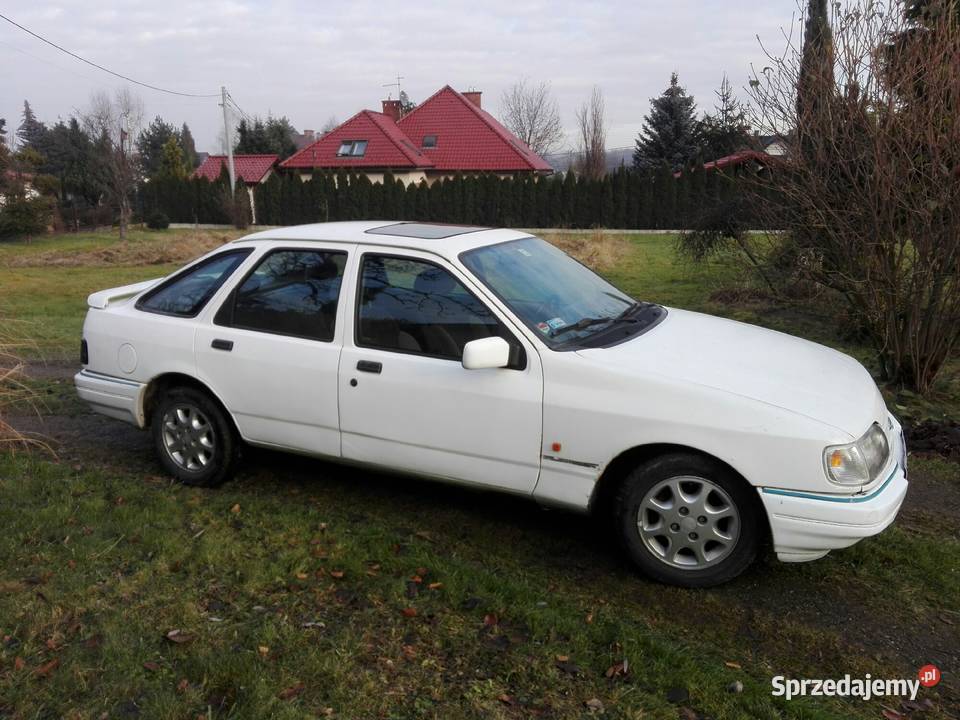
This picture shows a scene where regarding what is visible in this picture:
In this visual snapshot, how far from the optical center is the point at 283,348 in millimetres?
4590

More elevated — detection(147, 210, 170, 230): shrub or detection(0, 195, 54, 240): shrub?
detection(0, 195, 54, 240): shrub

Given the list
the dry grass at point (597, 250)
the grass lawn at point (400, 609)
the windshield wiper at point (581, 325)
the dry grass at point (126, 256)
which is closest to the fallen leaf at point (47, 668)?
the grass lawn at point (400, 609)

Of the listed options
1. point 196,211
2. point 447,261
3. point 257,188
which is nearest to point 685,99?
point 257,188

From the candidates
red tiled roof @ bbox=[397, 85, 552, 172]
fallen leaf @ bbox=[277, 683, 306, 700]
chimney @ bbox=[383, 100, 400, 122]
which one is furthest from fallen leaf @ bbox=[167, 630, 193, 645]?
chimney @ bbox=[383, 100, 400, 122]

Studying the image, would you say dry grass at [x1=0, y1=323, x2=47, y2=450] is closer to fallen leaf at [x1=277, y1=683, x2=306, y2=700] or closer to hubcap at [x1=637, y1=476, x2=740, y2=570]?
fallen leaf at [x1=277, y1=683, x2=306, y2=700]

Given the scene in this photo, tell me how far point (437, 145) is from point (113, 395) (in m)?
38.9

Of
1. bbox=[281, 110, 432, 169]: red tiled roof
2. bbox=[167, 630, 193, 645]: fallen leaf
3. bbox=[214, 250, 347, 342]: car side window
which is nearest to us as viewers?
bbox=[167, 630, 193, 645]: fallen leaf

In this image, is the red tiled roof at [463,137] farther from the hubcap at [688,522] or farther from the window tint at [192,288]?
the hubcap at [688,522]

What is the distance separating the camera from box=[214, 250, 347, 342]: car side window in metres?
4.57

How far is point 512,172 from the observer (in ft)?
132

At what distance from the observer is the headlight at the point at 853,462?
345 cm

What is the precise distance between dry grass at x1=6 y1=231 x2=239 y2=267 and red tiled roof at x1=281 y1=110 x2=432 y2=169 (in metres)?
16.5

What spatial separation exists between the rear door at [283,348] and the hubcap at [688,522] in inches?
70.8

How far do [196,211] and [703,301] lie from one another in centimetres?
3154
